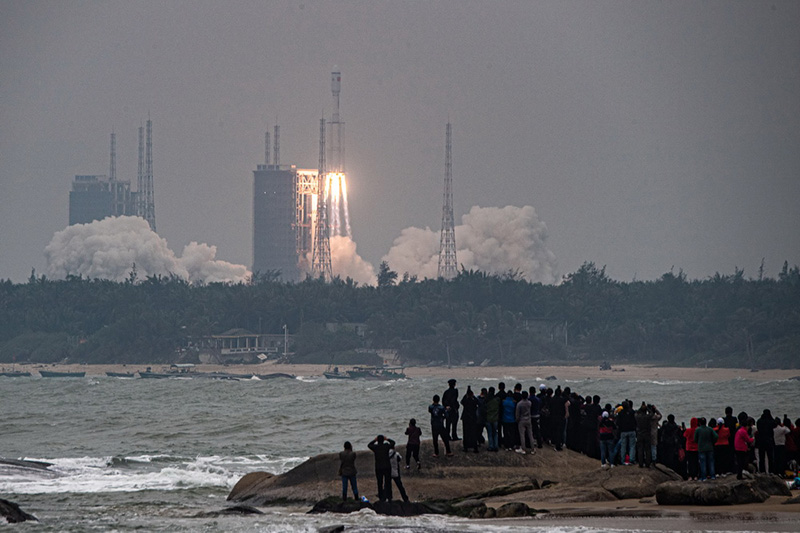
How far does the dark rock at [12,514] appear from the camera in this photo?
31.2 meters

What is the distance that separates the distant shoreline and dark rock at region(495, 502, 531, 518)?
121m

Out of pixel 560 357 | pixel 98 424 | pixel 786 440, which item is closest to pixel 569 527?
pixel 786 440

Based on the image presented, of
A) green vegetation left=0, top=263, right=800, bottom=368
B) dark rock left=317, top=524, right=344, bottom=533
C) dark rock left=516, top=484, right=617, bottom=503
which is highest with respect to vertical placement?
green vegetation left=0, top=263, right=800, bottom=368

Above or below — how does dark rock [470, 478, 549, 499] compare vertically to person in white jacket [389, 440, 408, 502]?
below

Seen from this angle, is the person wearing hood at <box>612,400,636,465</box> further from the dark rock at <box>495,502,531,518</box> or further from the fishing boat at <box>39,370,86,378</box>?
the fishing boat at <box>39,370,86,378</box>

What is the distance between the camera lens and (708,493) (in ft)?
95.7

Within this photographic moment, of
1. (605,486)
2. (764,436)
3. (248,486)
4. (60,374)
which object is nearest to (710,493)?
(605,486)

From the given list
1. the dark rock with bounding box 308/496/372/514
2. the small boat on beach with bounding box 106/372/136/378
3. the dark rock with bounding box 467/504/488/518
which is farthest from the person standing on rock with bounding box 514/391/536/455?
the small boat on beach with bounding box 106/372/136/378

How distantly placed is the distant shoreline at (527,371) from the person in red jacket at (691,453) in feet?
386

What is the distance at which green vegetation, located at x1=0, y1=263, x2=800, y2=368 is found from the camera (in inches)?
6983

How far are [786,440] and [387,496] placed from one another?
32.5ft

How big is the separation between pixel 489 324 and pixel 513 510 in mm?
152266

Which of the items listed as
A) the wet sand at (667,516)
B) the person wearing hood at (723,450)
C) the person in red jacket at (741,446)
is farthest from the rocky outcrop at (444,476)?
the person in red jacket at (741,446)

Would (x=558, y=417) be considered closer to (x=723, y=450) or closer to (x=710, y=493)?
(x=723, y=450)
